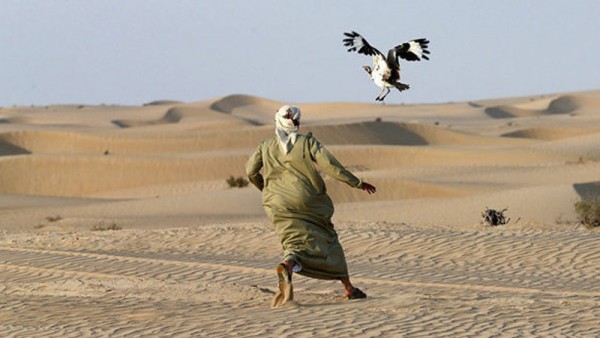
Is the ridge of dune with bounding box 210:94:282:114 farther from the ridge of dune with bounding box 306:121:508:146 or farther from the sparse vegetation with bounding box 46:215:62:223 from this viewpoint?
the sparse vegetation with bounding box 46:215:62:223

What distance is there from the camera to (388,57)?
11492mm

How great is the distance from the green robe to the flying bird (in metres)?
1.12

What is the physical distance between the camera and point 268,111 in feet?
363

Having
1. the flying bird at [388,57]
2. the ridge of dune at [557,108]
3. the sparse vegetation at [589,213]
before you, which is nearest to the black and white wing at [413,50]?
Answer: the flying bird at [388,57]

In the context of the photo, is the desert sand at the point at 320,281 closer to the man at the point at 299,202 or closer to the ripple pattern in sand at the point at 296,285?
the ripple pattern in sand at the point at 296,285

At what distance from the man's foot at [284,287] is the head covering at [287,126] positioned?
3.15ft

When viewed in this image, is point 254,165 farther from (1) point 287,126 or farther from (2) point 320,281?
(2) point 320,281

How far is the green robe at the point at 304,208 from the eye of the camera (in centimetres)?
1048

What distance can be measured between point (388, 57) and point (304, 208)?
1.82m

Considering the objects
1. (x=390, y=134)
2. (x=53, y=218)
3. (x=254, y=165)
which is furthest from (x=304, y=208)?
(x=390, y=134)

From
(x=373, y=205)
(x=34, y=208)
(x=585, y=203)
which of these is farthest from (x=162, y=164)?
(x=585, y=203)

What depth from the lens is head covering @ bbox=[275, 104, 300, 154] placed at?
1047 cm

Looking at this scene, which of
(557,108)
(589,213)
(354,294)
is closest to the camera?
(354,294)

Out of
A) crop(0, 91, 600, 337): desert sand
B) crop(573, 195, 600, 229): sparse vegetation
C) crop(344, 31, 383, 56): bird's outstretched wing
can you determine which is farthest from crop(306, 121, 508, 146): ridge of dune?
crop(344, 31, 383, 56): bird's outstretched wing
